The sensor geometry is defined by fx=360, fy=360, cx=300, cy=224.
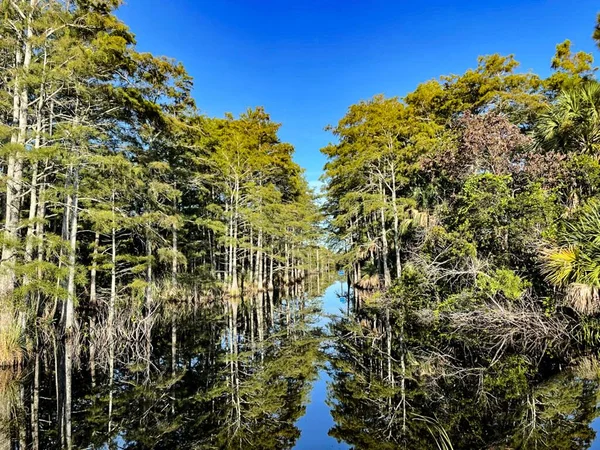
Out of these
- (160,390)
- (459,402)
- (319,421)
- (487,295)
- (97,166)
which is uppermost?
(97,166)

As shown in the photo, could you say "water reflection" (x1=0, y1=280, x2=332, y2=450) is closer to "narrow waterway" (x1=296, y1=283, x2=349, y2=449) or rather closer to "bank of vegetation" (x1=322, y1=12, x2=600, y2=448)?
"narrow waterway" (x1=296, y1=283, x2=349, y2=449)

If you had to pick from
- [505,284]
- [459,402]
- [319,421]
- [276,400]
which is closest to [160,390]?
[276,400]

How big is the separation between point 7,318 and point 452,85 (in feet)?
73.2

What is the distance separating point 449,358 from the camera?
890cm

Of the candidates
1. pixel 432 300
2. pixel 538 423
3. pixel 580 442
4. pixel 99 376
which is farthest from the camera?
pixel 432 300

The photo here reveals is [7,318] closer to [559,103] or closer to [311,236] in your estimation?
[559,103]

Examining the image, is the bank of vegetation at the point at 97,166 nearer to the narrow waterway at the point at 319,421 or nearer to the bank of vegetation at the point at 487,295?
the narrow waterway at the point at 319,421

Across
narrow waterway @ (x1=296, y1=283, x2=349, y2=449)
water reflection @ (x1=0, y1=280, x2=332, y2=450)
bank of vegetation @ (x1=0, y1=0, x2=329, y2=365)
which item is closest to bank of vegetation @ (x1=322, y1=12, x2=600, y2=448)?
narrow waterway @ (x1=296, y1=283, x2=349, y2=449)

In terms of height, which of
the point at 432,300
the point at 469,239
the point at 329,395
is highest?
the point at 469,239

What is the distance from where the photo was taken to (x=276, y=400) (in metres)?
7.21

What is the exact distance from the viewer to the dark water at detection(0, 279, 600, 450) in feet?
17.7

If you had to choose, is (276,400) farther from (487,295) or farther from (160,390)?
(487,295)

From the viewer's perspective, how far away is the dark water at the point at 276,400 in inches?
213

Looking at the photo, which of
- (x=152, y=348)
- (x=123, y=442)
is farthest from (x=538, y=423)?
(x=152, y=348)
